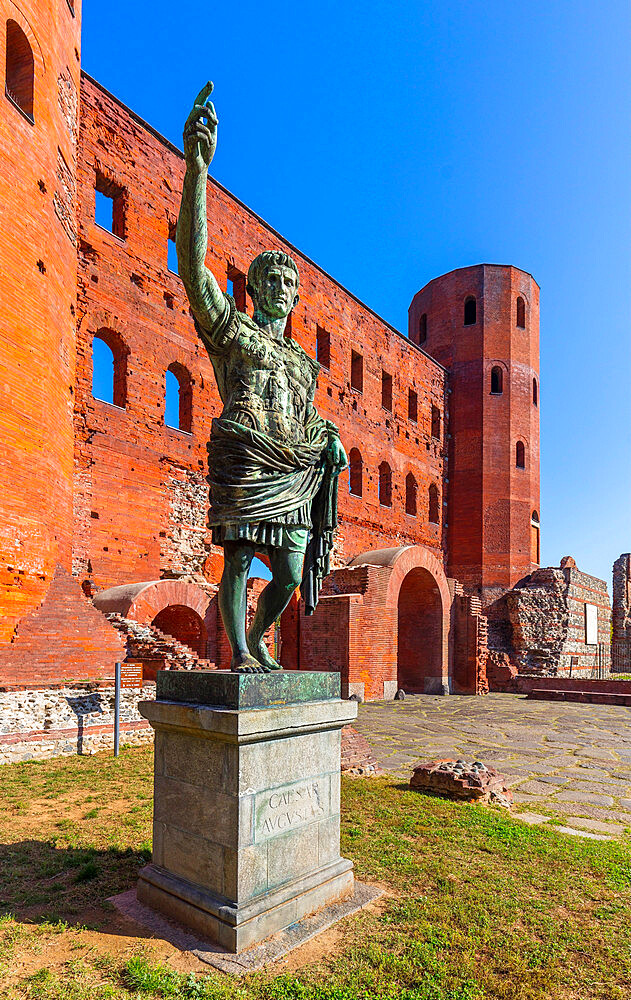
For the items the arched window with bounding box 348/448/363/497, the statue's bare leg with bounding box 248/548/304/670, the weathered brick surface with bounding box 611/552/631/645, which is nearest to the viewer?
the statue's bare leg with bounding box 248/548/304/670

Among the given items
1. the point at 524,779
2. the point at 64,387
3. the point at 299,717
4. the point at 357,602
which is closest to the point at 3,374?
the point at 64,387

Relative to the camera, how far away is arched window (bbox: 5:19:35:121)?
9.23m

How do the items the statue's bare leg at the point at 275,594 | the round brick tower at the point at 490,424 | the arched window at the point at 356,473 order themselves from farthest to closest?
the round brick tower at the point at 490,424
the arched window at the point at 356,473
the statue's bare leg at the point at 275,594

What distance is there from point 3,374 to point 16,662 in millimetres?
3679

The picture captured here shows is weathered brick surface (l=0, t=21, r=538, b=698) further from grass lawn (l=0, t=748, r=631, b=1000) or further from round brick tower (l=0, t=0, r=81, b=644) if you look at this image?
grass lawn (l=0, t=748, r=631, b=1000)

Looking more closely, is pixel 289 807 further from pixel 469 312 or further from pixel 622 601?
pixel 622 601

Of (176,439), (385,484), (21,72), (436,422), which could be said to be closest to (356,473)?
(385,484)

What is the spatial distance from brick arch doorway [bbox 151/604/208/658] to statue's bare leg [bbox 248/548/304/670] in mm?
9619

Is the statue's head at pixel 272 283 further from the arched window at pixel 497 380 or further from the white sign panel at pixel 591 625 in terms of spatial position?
the arched window at pixel 497 380

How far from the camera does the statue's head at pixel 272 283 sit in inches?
143

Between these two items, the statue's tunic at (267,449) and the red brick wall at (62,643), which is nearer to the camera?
the statue's tunic at (267,449)

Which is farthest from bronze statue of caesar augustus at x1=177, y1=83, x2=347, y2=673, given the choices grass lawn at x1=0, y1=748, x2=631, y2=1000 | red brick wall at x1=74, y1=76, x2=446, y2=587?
red brick wall at x1=74, y1=76, x2=446, y2=587

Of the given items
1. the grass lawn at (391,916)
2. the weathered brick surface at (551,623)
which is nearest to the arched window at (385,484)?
the weathered brick surface at (551,623)

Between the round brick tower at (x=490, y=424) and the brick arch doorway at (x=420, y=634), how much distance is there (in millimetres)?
6994
